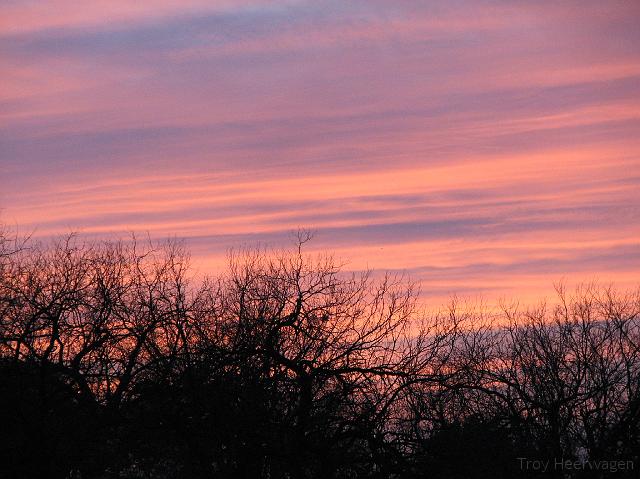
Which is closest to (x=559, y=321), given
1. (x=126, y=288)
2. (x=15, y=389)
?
(x=126, y=288)

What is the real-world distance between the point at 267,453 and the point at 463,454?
2811 millimetres

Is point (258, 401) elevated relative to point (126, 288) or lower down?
lower down

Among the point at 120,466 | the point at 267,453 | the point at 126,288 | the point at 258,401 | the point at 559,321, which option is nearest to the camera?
the point at 267,453

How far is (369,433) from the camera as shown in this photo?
41.4 ft

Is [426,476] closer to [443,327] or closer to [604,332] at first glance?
[443,327]

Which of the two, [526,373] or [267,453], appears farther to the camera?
[526,373]

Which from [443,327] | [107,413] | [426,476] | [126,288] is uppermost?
[126,288]

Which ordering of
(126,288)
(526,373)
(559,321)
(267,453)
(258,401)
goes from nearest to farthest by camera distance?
(267,453), (258,401), (126,288), (526,373), (559,321)

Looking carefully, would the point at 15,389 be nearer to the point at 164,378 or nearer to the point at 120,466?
the point at 164,378

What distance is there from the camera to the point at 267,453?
12.2 meters

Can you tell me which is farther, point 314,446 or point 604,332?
point 604,332

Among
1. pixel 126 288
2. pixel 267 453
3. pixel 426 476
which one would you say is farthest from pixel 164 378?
pixel 126 288

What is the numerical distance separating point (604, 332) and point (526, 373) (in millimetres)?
4939

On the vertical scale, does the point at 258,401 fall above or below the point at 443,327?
below
